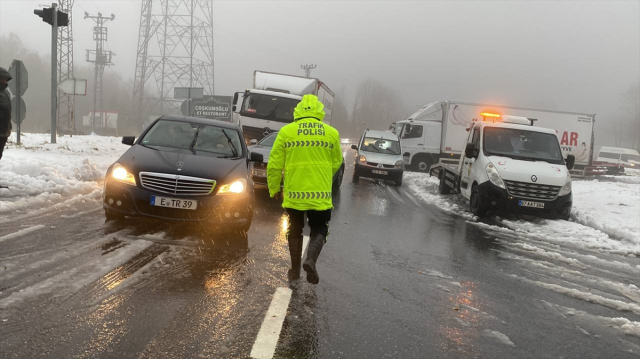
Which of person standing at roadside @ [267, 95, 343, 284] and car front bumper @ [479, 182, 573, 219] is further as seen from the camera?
car front bumper @ [479, 182, 573, 219]

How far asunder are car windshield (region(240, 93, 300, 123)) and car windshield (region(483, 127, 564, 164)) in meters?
8.02

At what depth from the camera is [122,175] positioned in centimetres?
607

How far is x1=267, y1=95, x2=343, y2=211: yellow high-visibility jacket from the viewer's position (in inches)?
174

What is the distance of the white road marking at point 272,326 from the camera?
306 centimetres

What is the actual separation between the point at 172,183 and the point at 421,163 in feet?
63.1

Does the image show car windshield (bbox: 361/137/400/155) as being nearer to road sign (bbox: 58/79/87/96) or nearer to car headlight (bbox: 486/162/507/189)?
car headlight (bbox: 486/162/507/189)

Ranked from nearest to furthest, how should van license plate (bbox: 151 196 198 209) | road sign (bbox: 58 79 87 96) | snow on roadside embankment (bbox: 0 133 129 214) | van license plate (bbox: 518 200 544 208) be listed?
van license plate (bbox: 151 196 198 209) < snow on roadside embankment (bbox: 0 133 129 214) < van license plate (bbox: 518 200 544 208) < road sign (bbox: 58 79 87 96)

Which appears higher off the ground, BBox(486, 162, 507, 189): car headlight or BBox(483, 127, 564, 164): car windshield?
BBox(483, 127, 564, 164): car windshield

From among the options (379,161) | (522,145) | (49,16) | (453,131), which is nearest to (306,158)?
(522,145)

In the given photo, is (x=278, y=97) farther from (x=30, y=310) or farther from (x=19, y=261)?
(x=30, y=310)

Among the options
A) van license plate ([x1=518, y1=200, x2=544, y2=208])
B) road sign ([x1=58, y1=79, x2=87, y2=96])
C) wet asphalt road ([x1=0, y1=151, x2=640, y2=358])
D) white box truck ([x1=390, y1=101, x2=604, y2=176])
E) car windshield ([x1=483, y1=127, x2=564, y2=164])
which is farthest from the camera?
white box truck ([x1=390, y1=101, x2=604, y2=176])

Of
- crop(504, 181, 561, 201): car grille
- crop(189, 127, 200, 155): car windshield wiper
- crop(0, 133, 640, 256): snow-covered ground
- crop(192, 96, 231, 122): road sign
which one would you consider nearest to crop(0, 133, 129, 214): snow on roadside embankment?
crop(0, 133, 640, 256): snow-covered ground

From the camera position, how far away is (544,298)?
16.3ft

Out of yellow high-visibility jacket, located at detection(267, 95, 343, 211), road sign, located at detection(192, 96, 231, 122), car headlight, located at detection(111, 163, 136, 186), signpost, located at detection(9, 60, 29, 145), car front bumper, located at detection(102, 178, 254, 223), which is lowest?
car front bumper, located at detection(102, 178, 254, 223)
